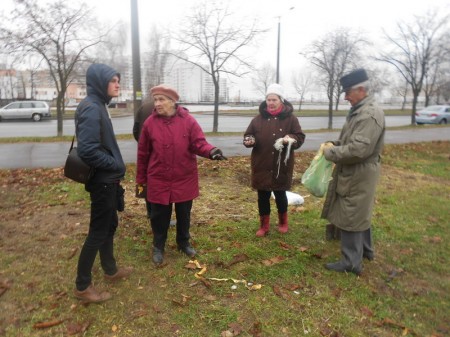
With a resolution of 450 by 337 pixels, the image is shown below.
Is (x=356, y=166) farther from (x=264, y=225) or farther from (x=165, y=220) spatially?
(x=165, y=220)

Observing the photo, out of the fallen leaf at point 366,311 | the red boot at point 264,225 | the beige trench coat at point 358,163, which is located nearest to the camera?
the fallen leaf at point 366,311

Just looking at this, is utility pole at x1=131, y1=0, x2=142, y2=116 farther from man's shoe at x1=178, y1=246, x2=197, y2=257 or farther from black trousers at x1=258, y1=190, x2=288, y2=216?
man's shoe at x1=178, y1=246, x2=197, y2=257

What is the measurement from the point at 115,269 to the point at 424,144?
41.6 ft

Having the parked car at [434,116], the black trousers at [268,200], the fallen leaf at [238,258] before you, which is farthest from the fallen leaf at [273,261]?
the parked car at [434,116]

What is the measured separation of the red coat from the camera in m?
3.48

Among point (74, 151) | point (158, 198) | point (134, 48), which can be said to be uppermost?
point (134, 48)

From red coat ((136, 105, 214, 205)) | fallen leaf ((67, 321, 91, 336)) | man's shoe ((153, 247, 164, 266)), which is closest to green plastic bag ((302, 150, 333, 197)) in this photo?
red coat ((136, 105, 214, 205))

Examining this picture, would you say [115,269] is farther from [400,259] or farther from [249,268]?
[400,259]

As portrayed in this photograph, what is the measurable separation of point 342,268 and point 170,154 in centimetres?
196

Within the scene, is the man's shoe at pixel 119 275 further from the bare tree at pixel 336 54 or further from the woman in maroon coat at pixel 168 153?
the bare tree at pixel 336 54

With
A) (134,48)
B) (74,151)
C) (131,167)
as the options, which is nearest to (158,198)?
(74,151)

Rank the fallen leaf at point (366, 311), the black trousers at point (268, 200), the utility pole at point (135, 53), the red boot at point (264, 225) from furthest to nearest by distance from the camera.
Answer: the utility pole at point (135, 53) < the red boot at point (264, 225) < the black trousers at point (268, 200) < the fallen leaf at point (366, 311)

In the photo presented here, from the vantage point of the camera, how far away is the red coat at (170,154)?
11.4 feet

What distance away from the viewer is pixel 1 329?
2744 millimetres
